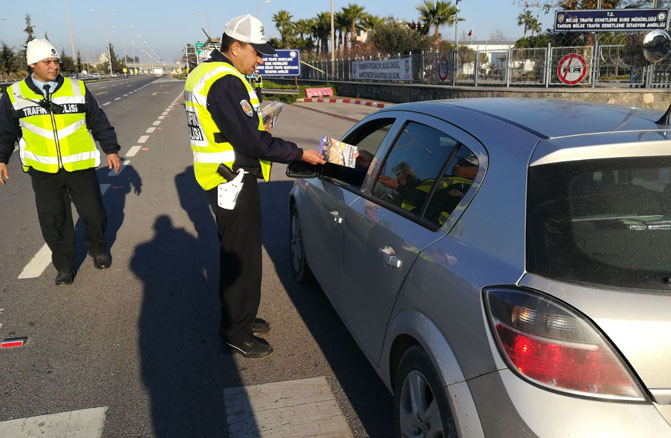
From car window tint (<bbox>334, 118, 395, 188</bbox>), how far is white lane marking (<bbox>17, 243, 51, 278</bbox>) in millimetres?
2926

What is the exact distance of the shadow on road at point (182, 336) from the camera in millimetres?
2873

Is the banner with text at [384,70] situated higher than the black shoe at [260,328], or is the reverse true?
the banner with text at [384,70]

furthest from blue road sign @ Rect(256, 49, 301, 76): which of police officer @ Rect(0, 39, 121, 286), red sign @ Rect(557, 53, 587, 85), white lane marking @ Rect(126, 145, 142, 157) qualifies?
police officer @ Rect(0, 39, 121, 286)

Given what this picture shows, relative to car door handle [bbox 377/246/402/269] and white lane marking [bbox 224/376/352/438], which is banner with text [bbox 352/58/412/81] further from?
car door handle [bbox 377/246/402/269]

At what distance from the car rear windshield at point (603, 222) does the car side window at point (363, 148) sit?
1416 millimetres

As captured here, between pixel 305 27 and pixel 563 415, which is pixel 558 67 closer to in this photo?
pixel 563 415

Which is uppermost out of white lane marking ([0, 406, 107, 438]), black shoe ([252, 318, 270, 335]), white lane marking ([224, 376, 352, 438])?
black shoe ([252, 318, 270, 335])

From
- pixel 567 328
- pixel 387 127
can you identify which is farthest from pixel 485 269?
pixel 387 127

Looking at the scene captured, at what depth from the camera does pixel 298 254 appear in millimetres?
4504

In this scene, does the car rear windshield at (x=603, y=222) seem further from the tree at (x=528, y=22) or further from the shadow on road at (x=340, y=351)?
the tree at (x=528, y=22)

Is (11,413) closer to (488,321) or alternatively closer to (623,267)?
(488,321)

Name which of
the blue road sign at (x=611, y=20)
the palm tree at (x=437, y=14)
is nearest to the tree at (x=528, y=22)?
the palm tree at (x=437, y=14)

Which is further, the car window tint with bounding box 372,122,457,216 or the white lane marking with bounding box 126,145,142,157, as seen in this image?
the white lane marking with bounding box 126,145,142,157

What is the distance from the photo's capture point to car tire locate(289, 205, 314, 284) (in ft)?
14.3
